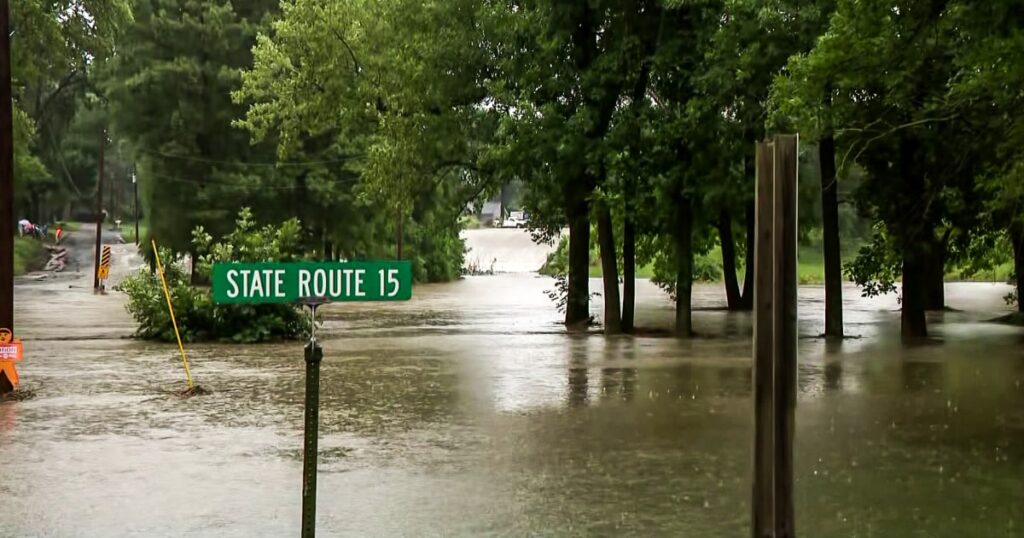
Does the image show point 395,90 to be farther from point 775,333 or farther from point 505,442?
point 775,333

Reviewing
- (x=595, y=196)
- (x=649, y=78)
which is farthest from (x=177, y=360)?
(x=649, y=78)

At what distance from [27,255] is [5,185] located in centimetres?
5757

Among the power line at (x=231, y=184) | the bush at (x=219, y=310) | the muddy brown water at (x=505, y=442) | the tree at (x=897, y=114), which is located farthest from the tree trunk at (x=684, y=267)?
the power line at (x=231, y=184)

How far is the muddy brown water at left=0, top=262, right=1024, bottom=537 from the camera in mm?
7547

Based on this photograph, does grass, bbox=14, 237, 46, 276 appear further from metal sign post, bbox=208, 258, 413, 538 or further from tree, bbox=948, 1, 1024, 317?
metal sign post, bbox=208, 258, 413, 538

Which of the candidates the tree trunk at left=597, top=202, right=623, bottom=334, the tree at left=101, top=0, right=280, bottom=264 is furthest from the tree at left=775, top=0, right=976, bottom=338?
the tree at left=101, top=0, right=280, bottom=264

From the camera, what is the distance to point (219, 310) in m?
22.8

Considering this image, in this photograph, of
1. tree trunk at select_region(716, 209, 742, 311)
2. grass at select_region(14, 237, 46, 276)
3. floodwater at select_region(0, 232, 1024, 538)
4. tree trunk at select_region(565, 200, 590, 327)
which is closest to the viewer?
floodwater at select_region(0, 232, 1024, 538)

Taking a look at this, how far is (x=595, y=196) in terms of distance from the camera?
22500 mm

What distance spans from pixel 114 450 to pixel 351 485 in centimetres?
293

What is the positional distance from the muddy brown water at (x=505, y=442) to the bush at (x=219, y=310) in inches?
58.6

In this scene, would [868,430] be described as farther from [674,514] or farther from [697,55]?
[697,55]

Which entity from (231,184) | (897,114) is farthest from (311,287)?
(231,184)

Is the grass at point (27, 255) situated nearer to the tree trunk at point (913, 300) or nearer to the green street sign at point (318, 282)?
the tree trunk at point (913, 300)
